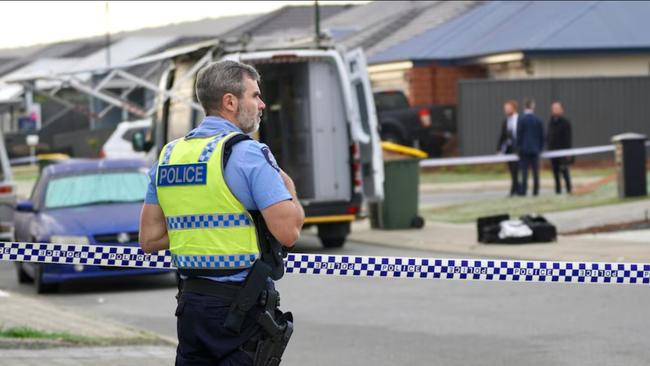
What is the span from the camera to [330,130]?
757 inches

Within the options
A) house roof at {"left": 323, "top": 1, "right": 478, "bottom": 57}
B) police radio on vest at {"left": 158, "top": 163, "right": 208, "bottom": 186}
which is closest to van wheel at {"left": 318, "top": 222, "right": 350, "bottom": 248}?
police radio on vest at {"left": 158, "top": 163, "right": 208, "bottom": 186}

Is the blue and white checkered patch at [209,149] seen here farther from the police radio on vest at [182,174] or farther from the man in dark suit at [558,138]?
the man in dark suit at [558,138]

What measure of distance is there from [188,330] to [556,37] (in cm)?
3328

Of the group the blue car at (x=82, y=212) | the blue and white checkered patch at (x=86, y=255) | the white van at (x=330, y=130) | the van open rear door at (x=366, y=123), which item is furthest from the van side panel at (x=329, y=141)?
the blue and white checkered patch at (x=86, y=255)

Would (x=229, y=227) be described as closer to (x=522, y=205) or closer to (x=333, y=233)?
(x=333, y=233)

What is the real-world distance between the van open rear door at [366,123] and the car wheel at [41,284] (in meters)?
4.85

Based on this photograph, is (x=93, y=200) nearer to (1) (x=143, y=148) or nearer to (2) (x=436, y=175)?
(1) (x=143, y=148)

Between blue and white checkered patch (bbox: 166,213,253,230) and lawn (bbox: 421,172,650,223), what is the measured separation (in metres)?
18.5

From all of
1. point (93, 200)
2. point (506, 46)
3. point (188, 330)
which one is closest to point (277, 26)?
point (506, 46)

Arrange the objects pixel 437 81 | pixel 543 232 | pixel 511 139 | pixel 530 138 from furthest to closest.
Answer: pixel 437 81, pixel 511 139, pixel 530 138, pixel 543 232

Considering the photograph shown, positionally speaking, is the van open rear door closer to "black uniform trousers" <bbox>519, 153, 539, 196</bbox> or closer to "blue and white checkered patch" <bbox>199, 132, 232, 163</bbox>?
"black uniform trousers" <bbox>519, 153, 539, 196</bbox>

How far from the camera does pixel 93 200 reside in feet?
53.9

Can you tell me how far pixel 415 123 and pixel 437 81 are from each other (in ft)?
15.0

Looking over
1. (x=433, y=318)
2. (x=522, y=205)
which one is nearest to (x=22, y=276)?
(x=433, y=318)
